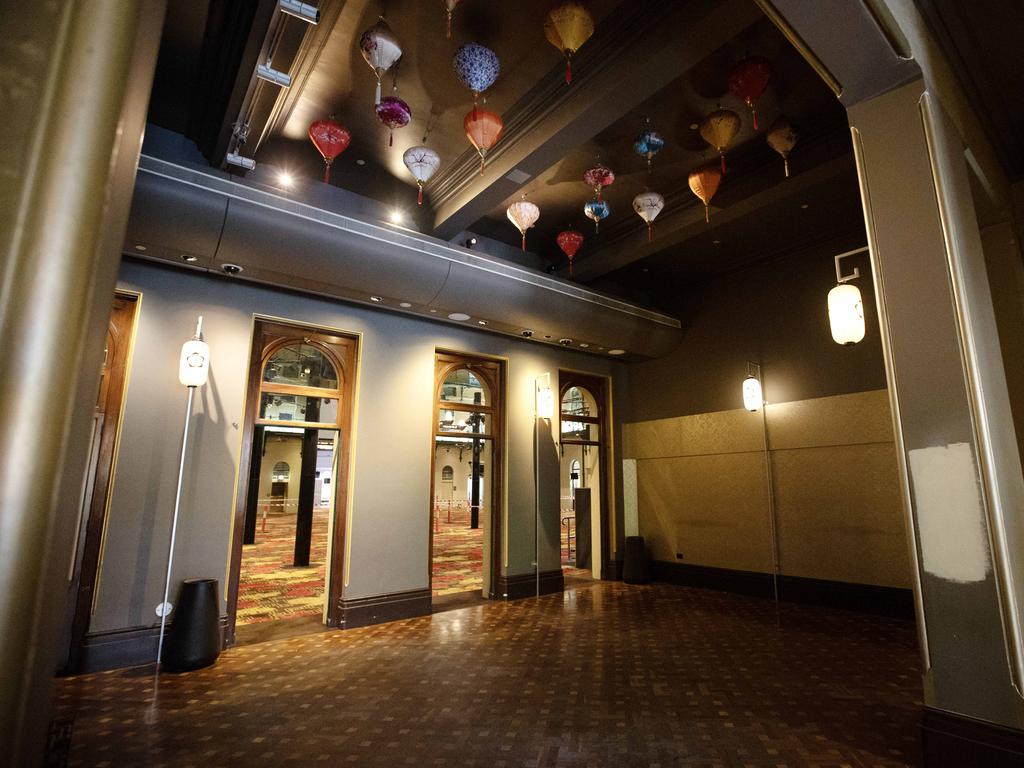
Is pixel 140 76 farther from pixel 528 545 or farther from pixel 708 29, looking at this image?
pixel 528 545

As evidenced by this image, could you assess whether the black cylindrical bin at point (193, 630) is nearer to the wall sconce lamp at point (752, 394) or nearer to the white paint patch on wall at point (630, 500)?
the white paint patch on wall at point (630, 500)

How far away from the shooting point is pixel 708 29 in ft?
9.38

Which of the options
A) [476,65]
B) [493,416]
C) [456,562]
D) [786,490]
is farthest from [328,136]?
[456,562]

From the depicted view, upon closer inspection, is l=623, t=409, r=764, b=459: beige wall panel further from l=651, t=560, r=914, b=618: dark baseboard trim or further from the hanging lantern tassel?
the hanging lantern tassel

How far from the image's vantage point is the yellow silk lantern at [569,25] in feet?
9.34

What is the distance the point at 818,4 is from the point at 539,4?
1.57m

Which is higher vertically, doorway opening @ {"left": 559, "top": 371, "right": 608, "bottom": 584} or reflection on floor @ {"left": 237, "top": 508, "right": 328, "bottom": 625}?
doorway opening @ {"left": 559, "top": 371, "right": 608, "bottom": 584}

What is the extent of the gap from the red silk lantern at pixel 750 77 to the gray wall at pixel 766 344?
3.03 metres

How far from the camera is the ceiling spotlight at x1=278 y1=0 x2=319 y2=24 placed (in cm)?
256

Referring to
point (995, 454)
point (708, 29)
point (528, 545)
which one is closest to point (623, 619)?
point (528, 545)

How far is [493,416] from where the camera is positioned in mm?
6449

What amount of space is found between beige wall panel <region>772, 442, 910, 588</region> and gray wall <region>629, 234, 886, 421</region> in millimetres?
740

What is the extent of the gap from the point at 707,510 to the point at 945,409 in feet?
15.1

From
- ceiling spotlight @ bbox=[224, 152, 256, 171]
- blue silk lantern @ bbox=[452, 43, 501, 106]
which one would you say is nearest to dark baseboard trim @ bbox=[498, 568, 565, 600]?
ceiling spotlight @ bbox=[224, 152, 256, 171]
